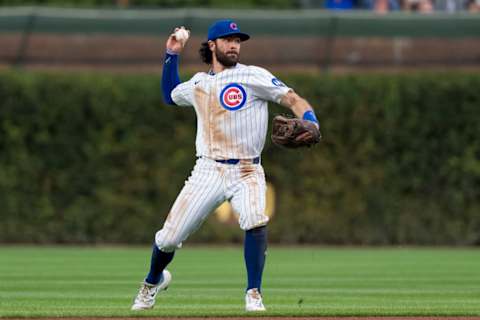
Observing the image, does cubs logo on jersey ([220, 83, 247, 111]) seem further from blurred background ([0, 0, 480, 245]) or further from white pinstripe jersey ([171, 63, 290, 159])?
→ blurred background ([0, 0, 480, 245])

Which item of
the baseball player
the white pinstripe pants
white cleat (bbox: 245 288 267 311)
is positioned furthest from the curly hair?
white cleat (bbox: 245 288 267 311)

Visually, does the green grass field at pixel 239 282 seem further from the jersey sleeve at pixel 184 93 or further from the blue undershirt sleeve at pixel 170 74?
the blue undershirt sleeve at pixel 170 74

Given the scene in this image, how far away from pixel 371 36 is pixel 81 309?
521 inches

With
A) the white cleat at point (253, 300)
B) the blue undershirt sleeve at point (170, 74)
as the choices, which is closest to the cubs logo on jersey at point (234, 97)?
the blue undershirt sleeve at point (170, 74)

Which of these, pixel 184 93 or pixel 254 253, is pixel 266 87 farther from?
pixel 254 253

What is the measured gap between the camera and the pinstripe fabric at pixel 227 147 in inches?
344

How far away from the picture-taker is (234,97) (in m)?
8.84

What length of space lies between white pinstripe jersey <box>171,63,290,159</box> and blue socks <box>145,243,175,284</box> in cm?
81

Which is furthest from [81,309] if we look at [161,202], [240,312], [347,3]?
[347,3]

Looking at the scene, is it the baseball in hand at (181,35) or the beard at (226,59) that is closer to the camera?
the beard at (226,59)

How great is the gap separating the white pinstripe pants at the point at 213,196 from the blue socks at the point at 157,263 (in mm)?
119

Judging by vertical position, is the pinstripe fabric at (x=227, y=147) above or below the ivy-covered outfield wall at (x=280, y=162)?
above

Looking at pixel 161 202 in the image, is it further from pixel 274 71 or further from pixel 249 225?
pixel 249 225

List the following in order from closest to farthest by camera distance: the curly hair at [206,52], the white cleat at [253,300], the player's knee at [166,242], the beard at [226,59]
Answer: the white cleat at [253,300] < the player's knee at [166,242] < the beard at [226,59] < the curly hair at [206,52]
